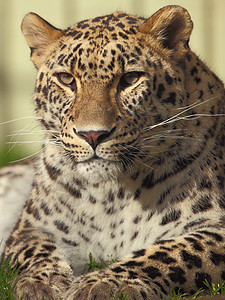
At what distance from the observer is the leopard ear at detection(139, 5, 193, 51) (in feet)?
17.0

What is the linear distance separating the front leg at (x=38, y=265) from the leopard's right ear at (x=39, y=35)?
4.52 ft

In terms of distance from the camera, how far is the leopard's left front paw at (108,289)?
430cm

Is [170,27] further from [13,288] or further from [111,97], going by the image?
[13,288]

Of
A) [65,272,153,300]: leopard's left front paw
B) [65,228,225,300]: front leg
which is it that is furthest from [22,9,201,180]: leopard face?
[65,272,153,300]: leopard's left front paw

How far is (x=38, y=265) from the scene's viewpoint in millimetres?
5070

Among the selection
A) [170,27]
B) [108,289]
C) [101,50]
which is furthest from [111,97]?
[108,289]

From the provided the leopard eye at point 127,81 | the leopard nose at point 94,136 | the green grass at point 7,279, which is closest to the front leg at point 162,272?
the green grass at point 7,279

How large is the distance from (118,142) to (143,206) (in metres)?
0.76

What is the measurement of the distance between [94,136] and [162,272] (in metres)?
0.97

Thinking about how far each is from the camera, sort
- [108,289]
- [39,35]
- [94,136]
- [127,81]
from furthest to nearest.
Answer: [39,35], [127,81], [94,136], [108,289]

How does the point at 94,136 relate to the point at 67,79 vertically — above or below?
below

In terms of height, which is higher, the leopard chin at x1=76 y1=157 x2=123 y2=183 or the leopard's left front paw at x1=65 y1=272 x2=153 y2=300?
the leopard chin at x1=76 y1=157 x2=123 y2=183

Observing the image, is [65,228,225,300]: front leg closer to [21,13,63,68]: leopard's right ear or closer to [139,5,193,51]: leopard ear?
[139,5,193,51]: leopard ear

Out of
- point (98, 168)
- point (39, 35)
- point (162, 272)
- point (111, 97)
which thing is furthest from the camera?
point (39, 35)
